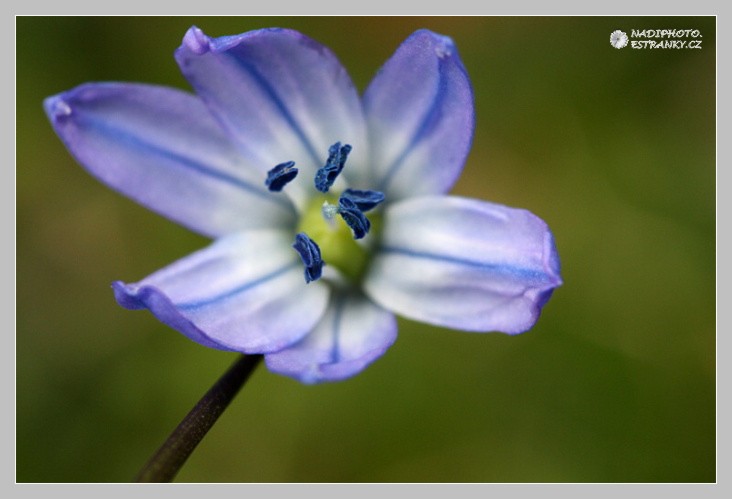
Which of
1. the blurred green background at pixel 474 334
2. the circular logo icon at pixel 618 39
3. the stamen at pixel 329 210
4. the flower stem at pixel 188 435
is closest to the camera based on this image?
the flower stem at pixel 188 435

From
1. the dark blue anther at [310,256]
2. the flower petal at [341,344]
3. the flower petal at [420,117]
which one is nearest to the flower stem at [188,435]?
the flower petal at [341,344]

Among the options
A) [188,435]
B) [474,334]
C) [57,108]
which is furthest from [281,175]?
[474,334]

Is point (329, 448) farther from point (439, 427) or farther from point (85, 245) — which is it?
point (85, 245)

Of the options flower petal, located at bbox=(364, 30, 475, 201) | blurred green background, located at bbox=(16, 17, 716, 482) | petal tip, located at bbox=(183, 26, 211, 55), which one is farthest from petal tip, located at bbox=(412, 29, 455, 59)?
blurred green background, located at bbox=(16, 17, 716, 482)

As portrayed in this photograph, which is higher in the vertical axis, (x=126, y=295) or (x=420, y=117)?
(x=420, y=117)

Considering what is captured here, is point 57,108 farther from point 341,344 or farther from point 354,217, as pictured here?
point 341,344

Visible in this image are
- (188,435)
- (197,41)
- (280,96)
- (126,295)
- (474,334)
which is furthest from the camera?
(474,334)

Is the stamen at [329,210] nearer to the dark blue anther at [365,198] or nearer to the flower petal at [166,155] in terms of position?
the dark blue anther at [365,198]

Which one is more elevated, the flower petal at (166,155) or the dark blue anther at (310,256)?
the flower petal at (166,155)
